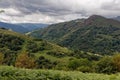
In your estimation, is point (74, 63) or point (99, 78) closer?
point (99, 78)

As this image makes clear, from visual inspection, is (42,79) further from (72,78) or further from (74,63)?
(74,63)

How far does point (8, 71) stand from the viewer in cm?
2148

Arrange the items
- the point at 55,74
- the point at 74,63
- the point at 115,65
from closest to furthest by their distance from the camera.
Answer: the point at 55,74 < the point at 115,65 < the point at 74,63

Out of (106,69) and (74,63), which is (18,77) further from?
(74,63)

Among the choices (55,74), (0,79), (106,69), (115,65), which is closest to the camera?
(0,79)

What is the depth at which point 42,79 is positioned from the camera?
2131cm

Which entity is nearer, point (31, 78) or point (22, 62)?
point (31, 78)

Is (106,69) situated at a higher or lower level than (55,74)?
lower

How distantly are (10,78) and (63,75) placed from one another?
4164mm

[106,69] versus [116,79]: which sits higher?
[116,79]

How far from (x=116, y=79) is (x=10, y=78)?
8.14 m

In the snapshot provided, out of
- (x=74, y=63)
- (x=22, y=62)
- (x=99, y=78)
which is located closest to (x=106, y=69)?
(x=74, y=63)

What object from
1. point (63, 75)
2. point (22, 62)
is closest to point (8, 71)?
point (63, 75)

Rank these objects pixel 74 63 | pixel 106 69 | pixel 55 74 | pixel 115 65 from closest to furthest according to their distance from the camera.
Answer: pixel 55 74
pixel 106 69
pixel 115 65
pixel 74 63
